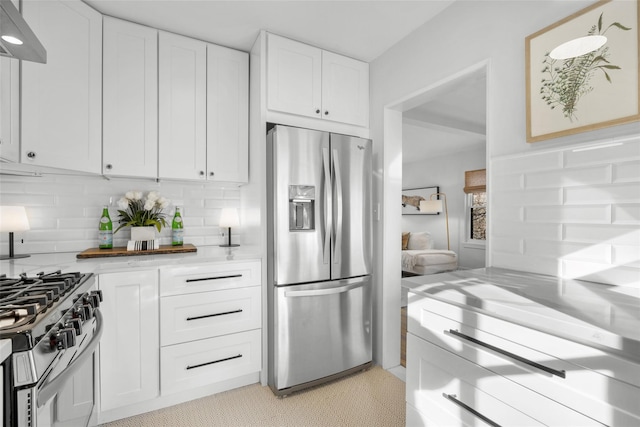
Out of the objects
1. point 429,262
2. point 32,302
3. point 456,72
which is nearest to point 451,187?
point 429,262

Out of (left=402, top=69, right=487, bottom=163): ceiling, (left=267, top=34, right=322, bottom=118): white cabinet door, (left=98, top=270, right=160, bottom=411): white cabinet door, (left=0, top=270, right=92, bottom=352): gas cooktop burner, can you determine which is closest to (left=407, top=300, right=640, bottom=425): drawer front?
(left=0, top=270, right=92, bottom=352): gas cooktop burner

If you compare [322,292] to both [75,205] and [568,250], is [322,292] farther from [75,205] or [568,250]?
[75,205]

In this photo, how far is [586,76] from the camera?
133cm

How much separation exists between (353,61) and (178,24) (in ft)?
4.50

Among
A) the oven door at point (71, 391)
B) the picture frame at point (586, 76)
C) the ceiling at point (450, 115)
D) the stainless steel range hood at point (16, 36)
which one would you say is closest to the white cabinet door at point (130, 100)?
the stainless steel range hood at point (16, 36)

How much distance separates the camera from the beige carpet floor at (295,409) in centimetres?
183

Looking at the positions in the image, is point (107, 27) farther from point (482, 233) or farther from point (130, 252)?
point (482, 233)

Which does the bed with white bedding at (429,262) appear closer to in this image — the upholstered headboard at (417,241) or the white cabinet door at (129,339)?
the upholstered headboard at (417,241)

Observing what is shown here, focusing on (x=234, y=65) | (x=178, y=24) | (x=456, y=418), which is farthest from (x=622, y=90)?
(x=178, y=24)

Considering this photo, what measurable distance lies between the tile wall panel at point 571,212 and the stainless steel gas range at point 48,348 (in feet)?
6.37

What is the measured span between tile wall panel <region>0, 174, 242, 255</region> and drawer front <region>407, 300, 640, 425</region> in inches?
83.2

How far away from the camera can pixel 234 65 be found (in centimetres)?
250

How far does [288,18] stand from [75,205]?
2023 millimetres

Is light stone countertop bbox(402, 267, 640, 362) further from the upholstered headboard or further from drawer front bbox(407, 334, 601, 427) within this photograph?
the upholstered headboard
